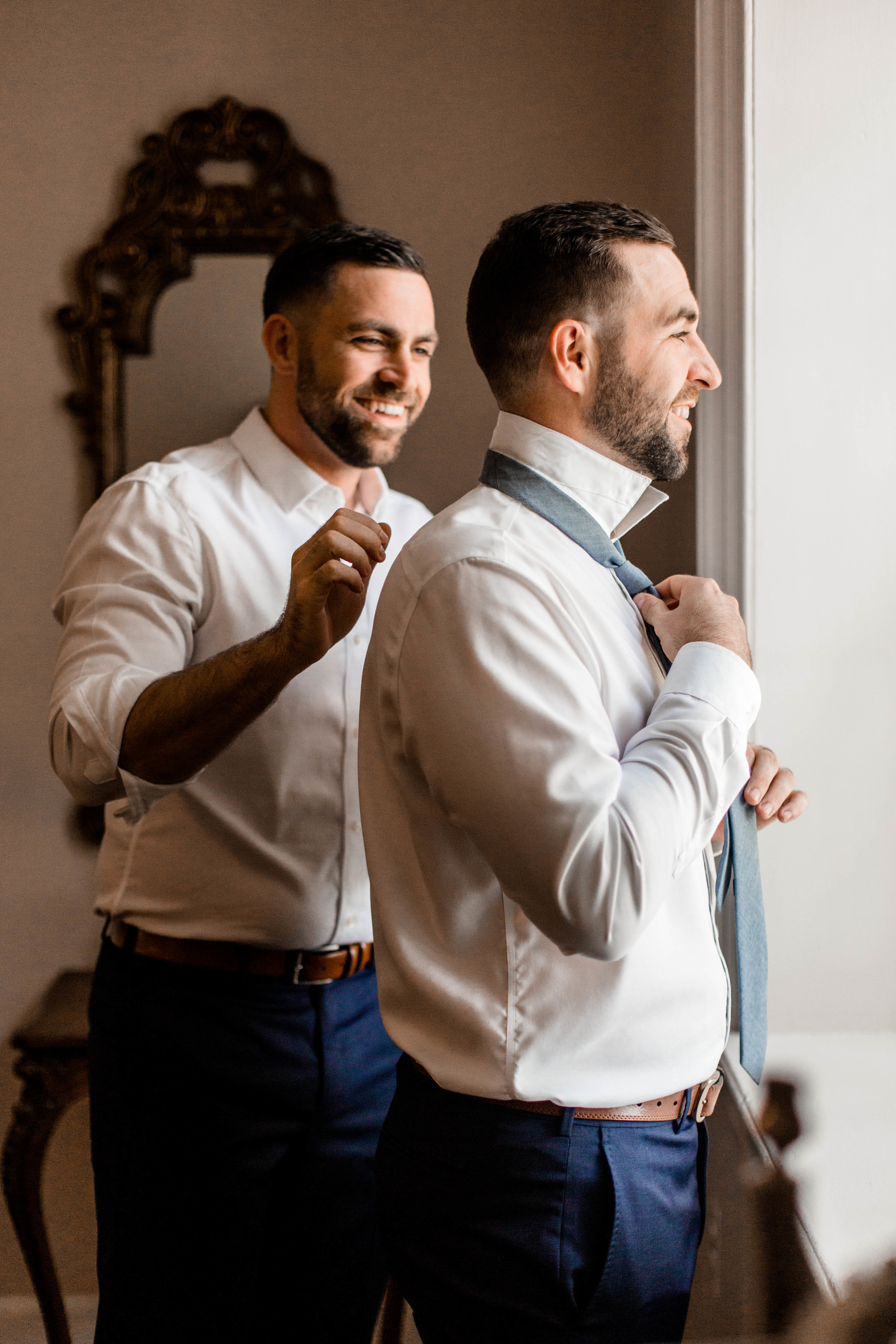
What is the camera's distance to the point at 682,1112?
0.94 m

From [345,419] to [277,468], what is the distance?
0.13 meters

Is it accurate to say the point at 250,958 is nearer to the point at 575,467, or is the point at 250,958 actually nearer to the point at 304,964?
the point at 304,964

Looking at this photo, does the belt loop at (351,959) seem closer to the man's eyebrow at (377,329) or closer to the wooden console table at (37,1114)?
the wooden console table at (37,1114)

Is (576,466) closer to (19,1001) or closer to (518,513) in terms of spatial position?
(518,513)

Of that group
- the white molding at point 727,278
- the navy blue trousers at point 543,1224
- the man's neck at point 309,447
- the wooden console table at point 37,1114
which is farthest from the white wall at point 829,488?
the wooden console table at point 37,1114

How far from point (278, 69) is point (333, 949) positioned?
1.81 metres

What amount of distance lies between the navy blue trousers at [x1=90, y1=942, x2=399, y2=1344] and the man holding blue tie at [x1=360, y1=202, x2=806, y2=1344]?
1.42 feet

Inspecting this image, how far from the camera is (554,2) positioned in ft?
7.16

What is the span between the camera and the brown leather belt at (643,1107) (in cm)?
88

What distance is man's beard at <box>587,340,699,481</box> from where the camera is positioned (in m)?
0.98

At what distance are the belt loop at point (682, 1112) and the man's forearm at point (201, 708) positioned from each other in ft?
1.83

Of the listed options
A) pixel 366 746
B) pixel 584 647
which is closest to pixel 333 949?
pixel 366 746

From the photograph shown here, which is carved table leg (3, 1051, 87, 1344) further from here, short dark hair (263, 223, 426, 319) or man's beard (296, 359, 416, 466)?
short dark hair (263, 223, 426, 319)

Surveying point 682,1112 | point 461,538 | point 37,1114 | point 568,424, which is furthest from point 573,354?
point 37,1114
